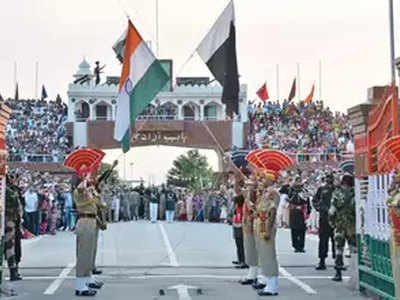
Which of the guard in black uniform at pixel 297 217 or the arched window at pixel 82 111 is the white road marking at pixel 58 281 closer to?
the guard in black uniform at pixel 297 217

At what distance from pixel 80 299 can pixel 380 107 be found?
5.16 m

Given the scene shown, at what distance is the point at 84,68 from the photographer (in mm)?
75000

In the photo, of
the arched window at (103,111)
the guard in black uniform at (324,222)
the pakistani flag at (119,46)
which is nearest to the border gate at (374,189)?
the guard in black uniform at (324,222)

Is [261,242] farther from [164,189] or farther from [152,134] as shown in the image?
[152,134]

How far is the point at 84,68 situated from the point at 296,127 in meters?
22.5

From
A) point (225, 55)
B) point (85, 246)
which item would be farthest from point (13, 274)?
point (225, 55)

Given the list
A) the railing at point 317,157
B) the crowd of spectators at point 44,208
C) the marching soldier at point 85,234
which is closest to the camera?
the marching soldier at point 85,234

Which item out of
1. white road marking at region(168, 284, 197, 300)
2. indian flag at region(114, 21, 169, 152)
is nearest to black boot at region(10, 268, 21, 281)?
white road marking at region(168, 284, 197, 300)

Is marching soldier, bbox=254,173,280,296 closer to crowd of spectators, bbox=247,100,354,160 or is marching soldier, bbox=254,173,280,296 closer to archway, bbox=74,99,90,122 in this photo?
crowd of spectators, bbox=247,100,354,160

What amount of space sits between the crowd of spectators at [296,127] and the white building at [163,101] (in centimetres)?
170

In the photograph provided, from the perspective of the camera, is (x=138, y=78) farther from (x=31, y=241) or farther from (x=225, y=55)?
(x=31, y=241)

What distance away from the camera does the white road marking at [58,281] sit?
13547 mm

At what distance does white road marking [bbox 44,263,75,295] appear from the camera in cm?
1355

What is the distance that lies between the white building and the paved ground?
Answer: 39414mm
